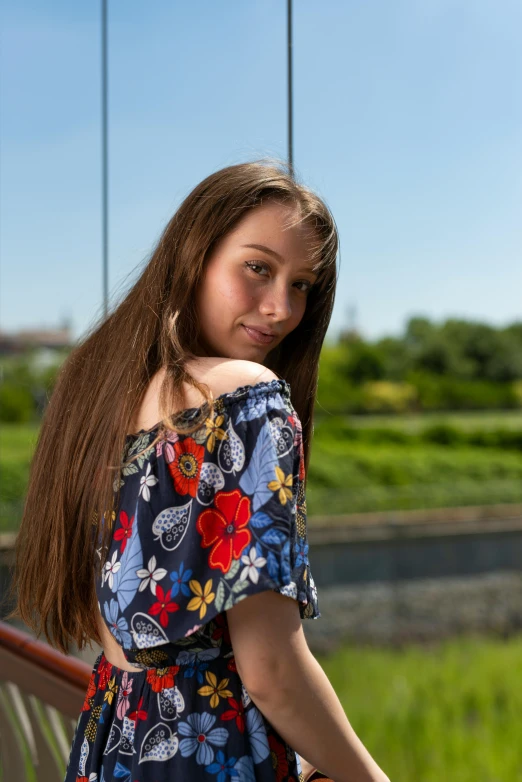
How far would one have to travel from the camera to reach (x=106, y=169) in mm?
2141

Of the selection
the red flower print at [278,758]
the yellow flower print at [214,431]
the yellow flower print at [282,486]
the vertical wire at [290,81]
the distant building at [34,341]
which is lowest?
the distant building at [34,341]

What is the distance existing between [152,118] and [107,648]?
39.1 feet

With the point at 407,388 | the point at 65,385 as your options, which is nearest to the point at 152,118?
the point at 407,388

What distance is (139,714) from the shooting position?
0.78 meters

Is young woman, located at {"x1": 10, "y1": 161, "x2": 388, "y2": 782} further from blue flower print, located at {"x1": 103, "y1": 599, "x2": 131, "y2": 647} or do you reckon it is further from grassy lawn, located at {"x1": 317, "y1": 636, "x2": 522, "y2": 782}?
grassy lawn, located at {"x1": 317, "y1": 636, "x2": 522, "y2": 782}

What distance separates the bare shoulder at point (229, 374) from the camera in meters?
0.75

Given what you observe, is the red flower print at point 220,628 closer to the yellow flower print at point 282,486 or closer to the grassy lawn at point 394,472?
the yellow flower print at point 282,486

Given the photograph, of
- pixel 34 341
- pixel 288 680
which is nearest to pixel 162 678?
pixel 288 680

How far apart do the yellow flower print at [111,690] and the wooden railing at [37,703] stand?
1.78ft

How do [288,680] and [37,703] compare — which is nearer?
[288,680]

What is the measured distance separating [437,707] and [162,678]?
11.4m

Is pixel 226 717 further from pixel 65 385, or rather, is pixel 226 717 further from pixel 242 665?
pixel 65 385

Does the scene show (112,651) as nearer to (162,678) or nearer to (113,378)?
(162,678)

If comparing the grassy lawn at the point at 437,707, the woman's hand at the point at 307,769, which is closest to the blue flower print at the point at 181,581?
the woman's hand at the point at 307,769
